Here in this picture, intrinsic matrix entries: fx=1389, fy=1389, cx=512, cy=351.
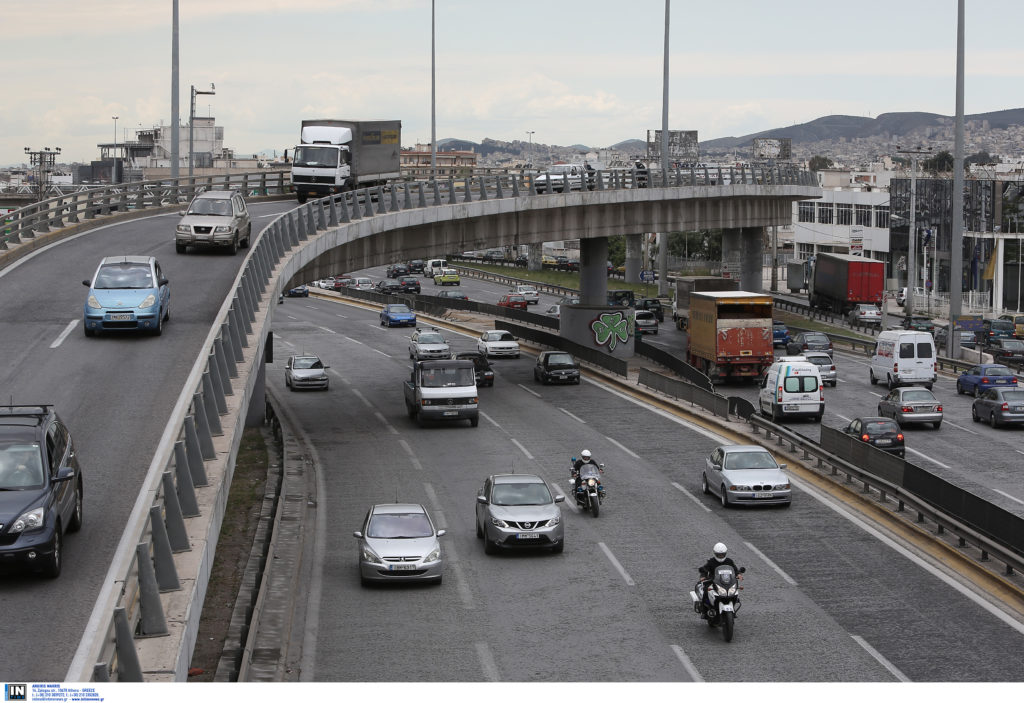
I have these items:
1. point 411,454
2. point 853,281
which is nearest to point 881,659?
point 411,454

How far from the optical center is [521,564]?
90.9 feet

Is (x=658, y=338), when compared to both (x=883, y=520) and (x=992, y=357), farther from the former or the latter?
(x=883, y=520)

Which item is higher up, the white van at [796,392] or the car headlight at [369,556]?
the white van at [796,392]

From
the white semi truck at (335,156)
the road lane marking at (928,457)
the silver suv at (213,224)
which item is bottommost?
the road lane marking at (928,457)

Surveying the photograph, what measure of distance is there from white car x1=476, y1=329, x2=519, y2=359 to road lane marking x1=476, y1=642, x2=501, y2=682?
4455 centimetres

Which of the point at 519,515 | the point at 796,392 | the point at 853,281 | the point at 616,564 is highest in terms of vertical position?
the point at 853,281

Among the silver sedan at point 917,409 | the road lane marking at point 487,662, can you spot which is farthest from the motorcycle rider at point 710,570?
the silver sedan at point 917,409

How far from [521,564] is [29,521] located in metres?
14.6

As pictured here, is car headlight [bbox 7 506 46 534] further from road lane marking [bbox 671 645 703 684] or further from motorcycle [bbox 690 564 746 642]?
motorcycle [bbox 690 564 746 642]

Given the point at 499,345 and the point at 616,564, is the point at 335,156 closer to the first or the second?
the point at 499,345

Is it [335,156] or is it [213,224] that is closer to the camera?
[213,224]

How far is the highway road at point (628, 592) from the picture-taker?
21000 mm

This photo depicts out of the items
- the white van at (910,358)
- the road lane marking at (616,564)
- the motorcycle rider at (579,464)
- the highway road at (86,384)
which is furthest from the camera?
the white van at (910,358)
